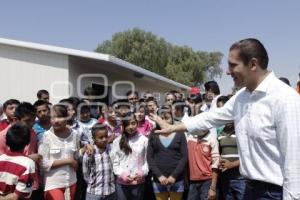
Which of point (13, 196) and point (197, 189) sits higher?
point (13, 196)

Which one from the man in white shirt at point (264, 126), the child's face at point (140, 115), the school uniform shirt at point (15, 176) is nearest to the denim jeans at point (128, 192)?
the child's face at point (140, 115)

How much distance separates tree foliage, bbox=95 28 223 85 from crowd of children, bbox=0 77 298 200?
2425 cm

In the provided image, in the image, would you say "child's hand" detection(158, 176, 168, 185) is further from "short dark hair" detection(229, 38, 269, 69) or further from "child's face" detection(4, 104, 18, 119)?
"short dark hair" detection(229, 38, 269, 69)

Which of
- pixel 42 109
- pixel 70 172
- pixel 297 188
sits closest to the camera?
pixel 297 188

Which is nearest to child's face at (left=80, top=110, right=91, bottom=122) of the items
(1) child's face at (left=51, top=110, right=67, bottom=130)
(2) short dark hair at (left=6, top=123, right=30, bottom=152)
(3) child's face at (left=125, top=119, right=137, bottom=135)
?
(3) child's face at (left=125, top=119, right=137, bottom=135)

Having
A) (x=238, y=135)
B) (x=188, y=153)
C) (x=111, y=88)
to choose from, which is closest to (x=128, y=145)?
(x=188, y=153)

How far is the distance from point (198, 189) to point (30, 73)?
5319mm

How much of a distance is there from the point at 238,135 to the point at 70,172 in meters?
2.56

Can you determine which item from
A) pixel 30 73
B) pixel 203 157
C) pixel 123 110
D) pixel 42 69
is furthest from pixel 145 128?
pixel 30 73

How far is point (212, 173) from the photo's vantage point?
5242 millimetres

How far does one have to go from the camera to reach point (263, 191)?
255 cm

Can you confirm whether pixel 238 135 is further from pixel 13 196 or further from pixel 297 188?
pixel 13 196

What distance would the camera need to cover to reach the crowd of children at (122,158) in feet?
14.9

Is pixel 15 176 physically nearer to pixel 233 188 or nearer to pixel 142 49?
pixel 233 188
